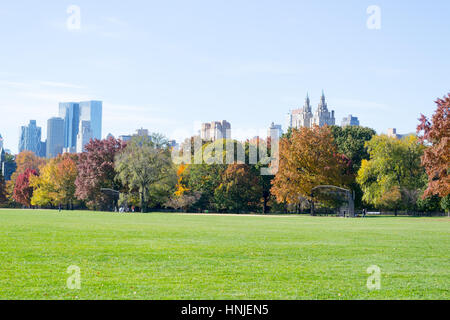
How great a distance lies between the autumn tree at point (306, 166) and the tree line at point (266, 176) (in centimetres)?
14

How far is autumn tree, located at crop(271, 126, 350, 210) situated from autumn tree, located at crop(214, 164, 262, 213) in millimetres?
11578

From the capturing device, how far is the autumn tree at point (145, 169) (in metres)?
88.2

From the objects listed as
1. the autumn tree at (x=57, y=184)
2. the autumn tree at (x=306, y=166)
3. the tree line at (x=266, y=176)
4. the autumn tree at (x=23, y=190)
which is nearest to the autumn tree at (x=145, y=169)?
the tree line at (x=266, y=176)

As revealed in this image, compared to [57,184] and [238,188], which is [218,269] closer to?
[238,188]

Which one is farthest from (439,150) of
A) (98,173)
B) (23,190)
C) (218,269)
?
(23,190)

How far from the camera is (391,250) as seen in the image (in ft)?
67.7

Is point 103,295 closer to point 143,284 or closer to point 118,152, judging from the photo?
point 143,284

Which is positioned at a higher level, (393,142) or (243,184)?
(393,142)

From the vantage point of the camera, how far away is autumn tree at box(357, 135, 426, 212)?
76625mm

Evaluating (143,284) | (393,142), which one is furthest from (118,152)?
(143,284)

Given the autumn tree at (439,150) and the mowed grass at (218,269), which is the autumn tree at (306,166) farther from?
the mowed grass at (218,269)

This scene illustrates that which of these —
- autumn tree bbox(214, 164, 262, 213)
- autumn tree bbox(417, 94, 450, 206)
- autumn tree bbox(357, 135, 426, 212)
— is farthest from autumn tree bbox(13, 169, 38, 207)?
autumn tree bbox(417, 94, 450, 206)

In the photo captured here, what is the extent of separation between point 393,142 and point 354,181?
8.13m
